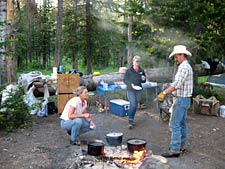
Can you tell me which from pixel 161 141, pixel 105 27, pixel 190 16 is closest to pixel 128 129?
pixel 161 141

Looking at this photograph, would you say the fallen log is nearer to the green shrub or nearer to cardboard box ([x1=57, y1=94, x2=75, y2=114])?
cardboard box ([x1=57, y1=94, x2=75, y2=114])

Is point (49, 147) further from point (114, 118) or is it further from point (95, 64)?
point (95, 64)

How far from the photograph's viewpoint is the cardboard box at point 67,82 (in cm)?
824

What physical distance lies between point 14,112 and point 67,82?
174 cm

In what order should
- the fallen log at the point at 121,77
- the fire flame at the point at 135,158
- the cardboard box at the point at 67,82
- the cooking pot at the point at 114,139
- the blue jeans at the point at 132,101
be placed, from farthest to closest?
the fallen log at the point at 121,77 < the cardboard box at the point at 67,82 < the blue jeans at the point at 132,101 < the cooking pot at the point at 114,139 < the fire flame at the point at 135,158

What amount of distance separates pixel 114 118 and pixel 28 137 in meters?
2.44

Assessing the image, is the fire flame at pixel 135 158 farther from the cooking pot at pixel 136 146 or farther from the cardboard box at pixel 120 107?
the cardboard box at pixel 120 107

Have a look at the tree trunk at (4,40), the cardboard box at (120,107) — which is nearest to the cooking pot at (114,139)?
the cardboard box at (120,107)

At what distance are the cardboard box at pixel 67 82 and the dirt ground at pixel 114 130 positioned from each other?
2.41 feet

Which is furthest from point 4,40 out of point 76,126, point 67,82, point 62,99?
point 76,126

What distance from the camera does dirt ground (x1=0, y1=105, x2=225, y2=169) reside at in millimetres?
4992

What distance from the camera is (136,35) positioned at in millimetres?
9695

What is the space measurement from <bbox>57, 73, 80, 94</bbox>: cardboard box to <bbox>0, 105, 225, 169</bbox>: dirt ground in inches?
28.9

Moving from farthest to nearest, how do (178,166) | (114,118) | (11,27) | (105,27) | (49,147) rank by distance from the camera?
(105,27), (11,27), (114,118), (49,147), (178,166)
